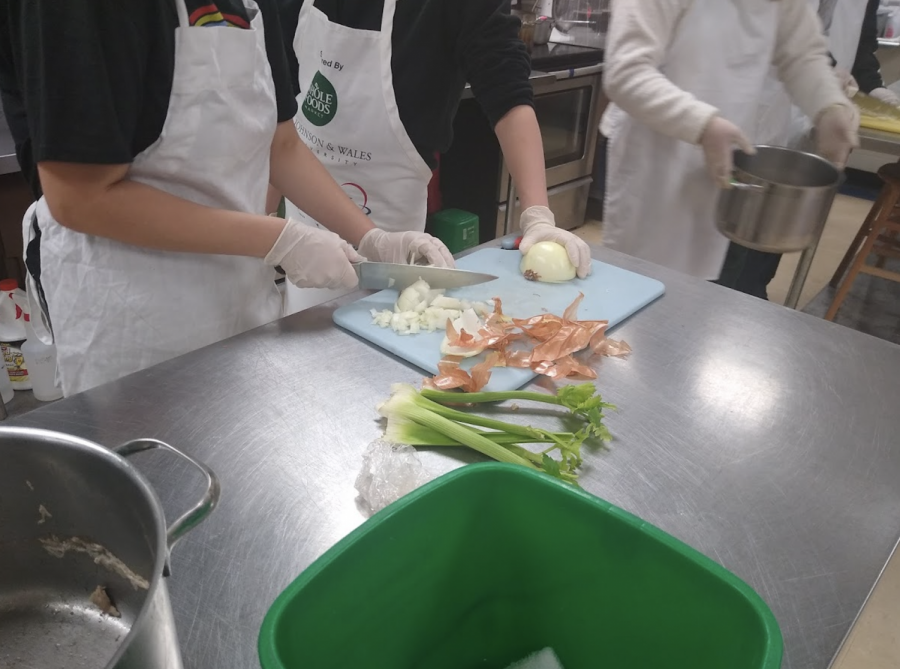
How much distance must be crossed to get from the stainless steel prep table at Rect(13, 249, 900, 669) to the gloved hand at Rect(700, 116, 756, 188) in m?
0.49

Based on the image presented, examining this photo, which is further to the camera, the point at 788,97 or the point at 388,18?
the point at 788,97

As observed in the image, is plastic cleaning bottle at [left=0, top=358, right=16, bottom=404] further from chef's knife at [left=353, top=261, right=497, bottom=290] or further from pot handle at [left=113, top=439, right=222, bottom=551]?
pot handle at [left=113, top=439, right=222, bottom=551]

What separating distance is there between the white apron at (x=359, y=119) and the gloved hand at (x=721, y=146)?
572 millimetres

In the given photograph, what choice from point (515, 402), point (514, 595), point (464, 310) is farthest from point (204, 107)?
point (514, 595)

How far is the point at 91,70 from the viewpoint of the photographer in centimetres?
68

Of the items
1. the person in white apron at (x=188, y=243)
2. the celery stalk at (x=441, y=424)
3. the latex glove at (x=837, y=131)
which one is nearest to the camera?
the celery stalk at (x=441, y=424)

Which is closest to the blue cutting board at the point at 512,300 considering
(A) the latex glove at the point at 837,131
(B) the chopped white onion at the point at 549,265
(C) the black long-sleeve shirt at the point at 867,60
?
(B) the chopped white onion at the point at 549,265

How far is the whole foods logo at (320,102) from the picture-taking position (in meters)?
1.30

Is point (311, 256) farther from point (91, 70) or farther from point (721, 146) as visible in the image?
point (721, 146)

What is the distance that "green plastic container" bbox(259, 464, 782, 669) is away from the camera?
1.48 feet

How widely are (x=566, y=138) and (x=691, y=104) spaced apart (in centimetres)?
158

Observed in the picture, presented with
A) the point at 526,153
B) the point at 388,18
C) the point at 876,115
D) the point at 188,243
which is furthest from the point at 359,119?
the point at 876,115

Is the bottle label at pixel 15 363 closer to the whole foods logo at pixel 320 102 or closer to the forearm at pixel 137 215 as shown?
the whole foods logo at pixel 320 102

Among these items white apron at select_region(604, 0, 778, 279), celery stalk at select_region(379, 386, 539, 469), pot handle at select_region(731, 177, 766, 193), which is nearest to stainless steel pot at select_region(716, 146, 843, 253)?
pot handle at select_region(731, 177, 766, 193)
